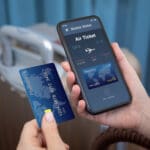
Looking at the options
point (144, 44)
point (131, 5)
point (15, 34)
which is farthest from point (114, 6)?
point (15, 34)

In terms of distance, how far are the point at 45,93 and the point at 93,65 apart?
0.14 meters

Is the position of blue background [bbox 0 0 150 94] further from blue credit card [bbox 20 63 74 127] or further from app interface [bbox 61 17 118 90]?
blue credit card [bbox 20 63 74 127]

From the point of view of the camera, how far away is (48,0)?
1378 mm

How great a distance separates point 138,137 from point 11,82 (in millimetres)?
413

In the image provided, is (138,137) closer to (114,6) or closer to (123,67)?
(123,67)

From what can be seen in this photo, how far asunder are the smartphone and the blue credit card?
50mm

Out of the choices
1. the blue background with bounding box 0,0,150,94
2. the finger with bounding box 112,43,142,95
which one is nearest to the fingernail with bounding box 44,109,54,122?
the finger with bounding box 112,43,142,95

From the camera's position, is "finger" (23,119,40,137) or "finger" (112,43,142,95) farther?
"finger" (112,43,142,95)

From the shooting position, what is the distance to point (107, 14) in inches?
53.4

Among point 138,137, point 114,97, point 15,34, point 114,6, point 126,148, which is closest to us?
point 114,97

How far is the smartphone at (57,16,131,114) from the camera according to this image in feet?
2.36

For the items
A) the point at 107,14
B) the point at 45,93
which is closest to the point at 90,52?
the point at 45,93

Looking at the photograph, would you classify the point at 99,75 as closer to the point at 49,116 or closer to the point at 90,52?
the point at 90,52

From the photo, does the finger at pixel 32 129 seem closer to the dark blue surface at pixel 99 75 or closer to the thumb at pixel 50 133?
the thumb at pixel 50 133
